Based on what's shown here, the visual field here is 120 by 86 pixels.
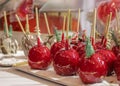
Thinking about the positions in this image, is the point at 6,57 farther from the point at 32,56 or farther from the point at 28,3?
the point at 28,3

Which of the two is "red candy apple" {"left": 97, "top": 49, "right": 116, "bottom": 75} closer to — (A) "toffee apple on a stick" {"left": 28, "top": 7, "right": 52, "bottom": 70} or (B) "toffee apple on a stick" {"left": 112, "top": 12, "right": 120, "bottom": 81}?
(B) "toffee apple on a stick" {"left": 112, "top": 12, "right": 120, "bottom": 81}

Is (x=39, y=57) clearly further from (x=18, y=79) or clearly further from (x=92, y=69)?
(x=92, y=69)

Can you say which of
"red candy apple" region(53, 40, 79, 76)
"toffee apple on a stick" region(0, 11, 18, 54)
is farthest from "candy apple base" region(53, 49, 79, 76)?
"toffee apple on a stick" region(0, 11, 18, 54)

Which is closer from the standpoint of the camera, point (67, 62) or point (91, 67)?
point (91, 67)

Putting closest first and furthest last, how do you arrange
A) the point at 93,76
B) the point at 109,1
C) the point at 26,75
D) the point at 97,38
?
the point at 93,76 < the point at 26,75 < the point at 97,38 < the point at 109,1

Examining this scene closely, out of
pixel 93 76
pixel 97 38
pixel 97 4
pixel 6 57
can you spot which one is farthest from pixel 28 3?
pixel 93 76

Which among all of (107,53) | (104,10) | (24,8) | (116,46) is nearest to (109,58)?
(107,53)

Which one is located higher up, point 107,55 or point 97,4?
point 97,4
